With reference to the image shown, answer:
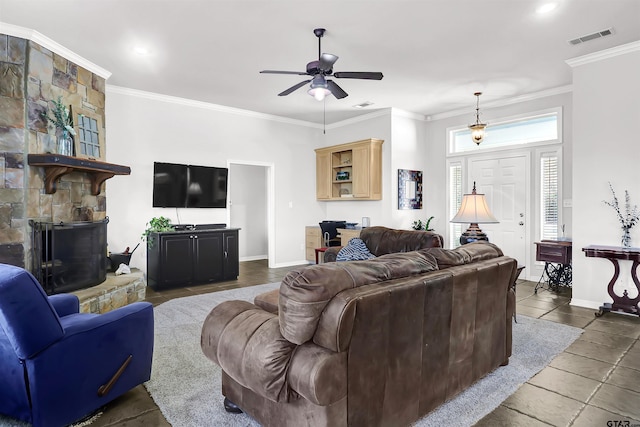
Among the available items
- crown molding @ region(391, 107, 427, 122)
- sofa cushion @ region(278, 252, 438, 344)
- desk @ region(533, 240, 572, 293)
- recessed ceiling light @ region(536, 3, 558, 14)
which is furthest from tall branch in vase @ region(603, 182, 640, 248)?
sofa cushion @ region(278, 252, 438, 344)

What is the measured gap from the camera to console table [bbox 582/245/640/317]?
12.1 feet

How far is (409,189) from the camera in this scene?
21.7 ft

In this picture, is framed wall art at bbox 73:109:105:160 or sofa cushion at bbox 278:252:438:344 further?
framed wall art at bbox 73:109:105:160

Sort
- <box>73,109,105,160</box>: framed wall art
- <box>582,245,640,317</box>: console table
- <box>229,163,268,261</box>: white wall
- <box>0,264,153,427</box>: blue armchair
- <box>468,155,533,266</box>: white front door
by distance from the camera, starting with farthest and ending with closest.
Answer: <box>229,163,268,261</box>: white wall → <box>468,155,533,266</box>: white front door → <box>73,109,105,160</box>: framed wall art → <box>582,245,640,317</box>: console table → <box>0,264,153,427</box>: blue armchair

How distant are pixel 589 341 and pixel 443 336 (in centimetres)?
210

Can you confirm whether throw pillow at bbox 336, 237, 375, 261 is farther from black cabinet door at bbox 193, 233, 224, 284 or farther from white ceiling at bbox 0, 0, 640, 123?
black cabinet door at bbox 193, 233, 224, 284

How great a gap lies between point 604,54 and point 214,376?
16.8 ft

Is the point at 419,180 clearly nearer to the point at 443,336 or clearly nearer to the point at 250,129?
the point at 250,129

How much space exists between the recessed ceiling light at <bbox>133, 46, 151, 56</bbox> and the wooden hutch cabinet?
12.2ft

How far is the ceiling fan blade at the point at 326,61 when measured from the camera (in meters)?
3.32

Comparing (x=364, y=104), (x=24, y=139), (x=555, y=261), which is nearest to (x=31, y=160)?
(x=24, y=139)

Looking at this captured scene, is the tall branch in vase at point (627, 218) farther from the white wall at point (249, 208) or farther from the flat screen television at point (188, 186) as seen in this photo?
the white wall at point (249, 208)

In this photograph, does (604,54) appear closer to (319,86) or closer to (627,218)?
(627,218)

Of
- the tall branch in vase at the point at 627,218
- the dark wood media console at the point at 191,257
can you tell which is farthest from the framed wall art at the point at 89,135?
the tall branch in vase at the point at 627,218
